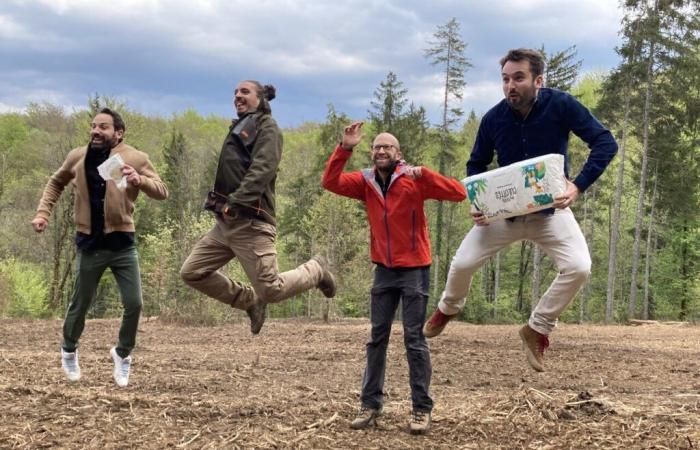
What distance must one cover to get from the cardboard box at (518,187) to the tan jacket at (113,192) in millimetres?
2912

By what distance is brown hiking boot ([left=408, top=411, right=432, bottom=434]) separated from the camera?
16.4 ft

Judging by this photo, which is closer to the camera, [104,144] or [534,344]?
[534,344]

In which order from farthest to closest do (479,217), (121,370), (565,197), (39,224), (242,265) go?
(121,370) → (242,265) → (39,224) → (479,217) → (565,197)

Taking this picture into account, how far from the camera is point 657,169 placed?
3359 centimetres

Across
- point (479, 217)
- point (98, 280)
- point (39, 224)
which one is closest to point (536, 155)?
point (479, 217)

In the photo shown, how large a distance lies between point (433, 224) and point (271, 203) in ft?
131

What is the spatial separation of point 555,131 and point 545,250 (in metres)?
0.98

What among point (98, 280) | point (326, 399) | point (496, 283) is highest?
point (98, 280)

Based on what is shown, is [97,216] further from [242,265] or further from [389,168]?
[389,168]

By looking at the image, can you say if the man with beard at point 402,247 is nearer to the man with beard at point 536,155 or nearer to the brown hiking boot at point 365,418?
the brown hiking boot at point 365,418

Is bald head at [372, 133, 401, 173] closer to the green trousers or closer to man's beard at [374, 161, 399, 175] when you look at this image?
man's beard at [374, 161, 399, 175]

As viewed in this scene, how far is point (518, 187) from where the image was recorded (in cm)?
486

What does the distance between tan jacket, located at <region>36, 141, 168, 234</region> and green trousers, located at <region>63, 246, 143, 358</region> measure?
0.26 meters

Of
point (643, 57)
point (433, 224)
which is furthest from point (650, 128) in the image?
point (433, 224)
